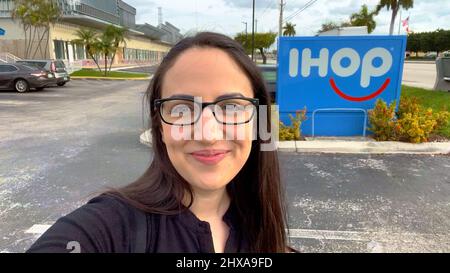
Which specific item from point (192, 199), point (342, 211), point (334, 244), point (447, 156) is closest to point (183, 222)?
point (192, 199)

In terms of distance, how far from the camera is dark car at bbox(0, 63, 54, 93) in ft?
57.3

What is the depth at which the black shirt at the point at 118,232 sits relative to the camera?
1110mm

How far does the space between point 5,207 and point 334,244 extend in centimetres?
374

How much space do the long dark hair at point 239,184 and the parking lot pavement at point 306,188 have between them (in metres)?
1.27

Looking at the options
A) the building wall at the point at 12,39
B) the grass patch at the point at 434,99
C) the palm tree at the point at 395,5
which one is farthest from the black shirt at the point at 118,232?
the palm tree at the point at 395,5

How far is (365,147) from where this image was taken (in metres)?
6.90

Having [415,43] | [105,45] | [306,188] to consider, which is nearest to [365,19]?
[415,43]

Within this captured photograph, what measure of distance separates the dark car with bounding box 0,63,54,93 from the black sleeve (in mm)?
19091

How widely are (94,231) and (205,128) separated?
504mm

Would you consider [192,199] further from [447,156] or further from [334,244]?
[447,156]

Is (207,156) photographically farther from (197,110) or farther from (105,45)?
(105,45)

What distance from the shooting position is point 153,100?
1375 mm
